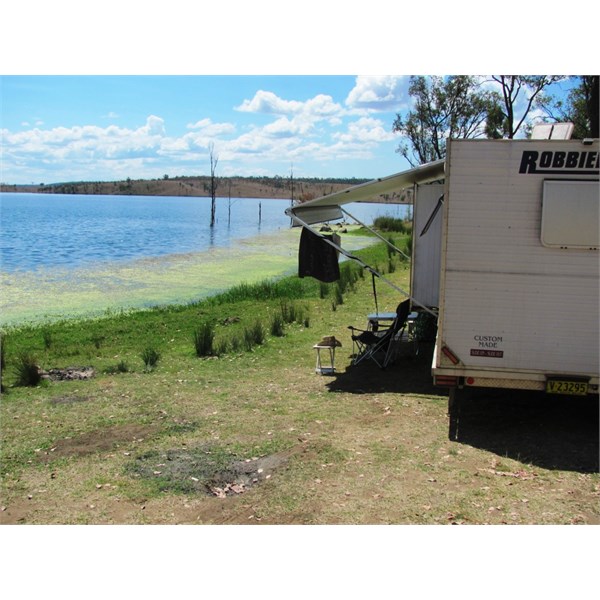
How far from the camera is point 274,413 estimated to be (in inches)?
299

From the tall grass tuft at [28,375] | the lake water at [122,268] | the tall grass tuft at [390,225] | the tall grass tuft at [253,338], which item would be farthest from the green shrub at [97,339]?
the tall grass tuft at [390,225]

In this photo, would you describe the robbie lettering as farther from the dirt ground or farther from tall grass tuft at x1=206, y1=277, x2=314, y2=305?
tall grass tuft at x1=206, y1=277, x2=314, y2=305

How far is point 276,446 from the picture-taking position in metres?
6.50

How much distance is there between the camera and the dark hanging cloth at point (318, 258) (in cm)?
967

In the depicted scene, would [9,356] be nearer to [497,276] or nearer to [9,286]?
[497,276]

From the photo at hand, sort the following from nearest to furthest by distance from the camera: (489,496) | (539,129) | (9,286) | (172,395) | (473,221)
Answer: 1. (489,496)
2. (473,221)
3. (539,129)
4. (172,395)
5. (9,286)

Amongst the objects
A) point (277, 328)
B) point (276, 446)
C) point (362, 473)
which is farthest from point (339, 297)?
point (362, 473)

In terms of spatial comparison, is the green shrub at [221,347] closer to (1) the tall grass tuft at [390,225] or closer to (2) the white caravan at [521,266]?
(2) the white caravan at [521,266]

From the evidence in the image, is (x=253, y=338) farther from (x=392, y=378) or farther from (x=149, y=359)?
(x=392, y=378)

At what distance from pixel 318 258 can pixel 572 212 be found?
13.5ft

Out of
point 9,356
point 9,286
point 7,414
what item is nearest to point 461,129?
point 9,286

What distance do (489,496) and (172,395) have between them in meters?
4.32

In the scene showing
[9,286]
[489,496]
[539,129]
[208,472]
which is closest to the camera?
[489,496]

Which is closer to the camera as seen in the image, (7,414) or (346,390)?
(7,414)
